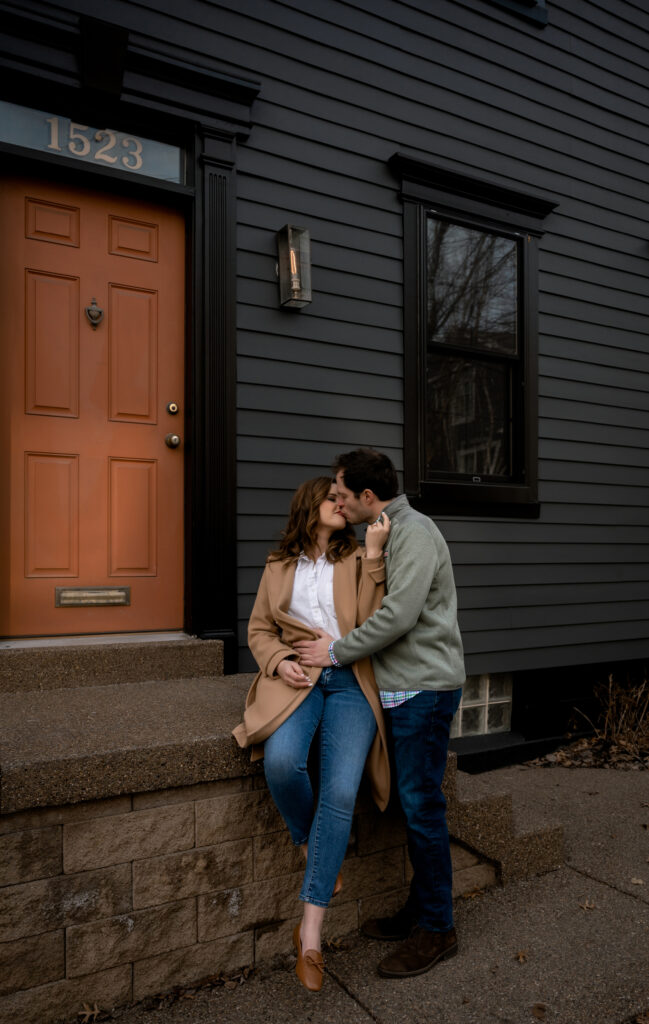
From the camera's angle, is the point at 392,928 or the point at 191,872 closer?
the point at 191,872

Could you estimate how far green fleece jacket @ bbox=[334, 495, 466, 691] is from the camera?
8.19 ft

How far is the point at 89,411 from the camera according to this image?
12.1ft

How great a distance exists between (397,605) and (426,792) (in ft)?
2.16

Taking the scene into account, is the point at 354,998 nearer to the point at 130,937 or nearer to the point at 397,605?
the point at 130,937

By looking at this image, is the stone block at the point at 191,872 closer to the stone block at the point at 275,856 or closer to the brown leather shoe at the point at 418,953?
the stone block at the point at 275,856

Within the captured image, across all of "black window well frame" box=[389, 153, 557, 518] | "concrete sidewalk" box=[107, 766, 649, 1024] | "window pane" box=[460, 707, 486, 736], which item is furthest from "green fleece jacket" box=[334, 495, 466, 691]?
"window pane" box=[460, 707, 486, 736]

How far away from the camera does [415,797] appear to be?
2562 mm

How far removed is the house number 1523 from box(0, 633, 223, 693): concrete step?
235 centimetres

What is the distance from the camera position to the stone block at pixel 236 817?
97.5 inches

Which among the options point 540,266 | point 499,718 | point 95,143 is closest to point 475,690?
point 499,718

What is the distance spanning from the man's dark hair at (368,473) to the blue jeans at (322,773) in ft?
2.31

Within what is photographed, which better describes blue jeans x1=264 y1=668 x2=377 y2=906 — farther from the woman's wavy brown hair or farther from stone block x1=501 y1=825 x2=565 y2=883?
stone block x1=501 y1=825 x2=565 y2=883

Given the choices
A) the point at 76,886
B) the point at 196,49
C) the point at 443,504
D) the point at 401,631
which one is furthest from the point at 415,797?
the point at 196,49

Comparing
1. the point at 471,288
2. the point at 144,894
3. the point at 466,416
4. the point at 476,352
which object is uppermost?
the point at 471,288
